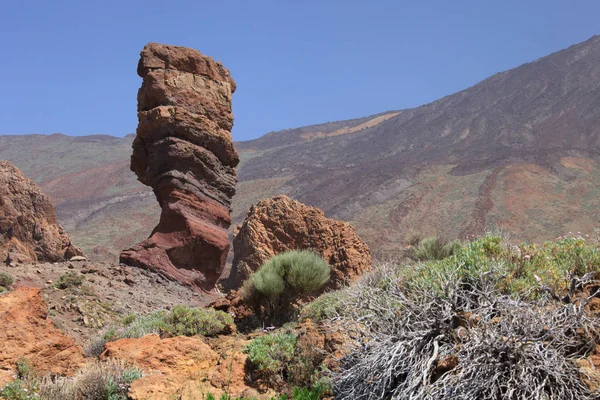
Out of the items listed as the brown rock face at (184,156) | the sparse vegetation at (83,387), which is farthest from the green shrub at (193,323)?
the brown rock face at (184,156)

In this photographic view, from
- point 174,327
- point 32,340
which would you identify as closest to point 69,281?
point 174,327

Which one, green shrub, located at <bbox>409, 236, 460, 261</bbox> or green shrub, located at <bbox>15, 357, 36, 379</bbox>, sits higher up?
green shrub, located at <bbox>15, 357, 36, 379</bbox>

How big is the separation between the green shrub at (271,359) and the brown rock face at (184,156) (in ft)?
23.0

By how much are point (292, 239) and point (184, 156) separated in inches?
148

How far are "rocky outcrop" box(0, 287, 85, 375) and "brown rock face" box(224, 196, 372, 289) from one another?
831 centimetres

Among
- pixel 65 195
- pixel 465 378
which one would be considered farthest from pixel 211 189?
pixel 65 195

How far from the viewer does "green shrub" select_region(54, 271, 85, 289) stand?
33.3ft

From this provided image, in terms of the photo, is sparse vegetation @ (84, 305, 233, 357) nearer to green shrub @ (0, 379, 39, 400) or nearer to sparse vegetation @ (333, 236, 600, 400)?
green shrub @ (0, 379, 39, 400)

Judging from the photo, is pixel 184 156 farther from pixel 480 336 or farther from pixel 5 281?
pixel 480 336

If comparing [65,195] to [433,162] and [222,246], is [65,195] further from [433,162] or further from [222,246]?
[222,246]

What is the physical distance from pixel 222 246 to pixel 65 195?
70696mm

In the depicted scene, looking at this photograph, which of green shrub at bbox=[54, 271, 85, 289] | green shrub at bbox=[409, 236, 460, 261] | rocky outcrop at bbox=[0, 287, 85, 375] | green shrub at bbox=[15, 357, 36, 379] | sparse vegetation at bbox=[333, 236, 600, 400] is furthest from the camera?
green shrub at bbox=[409, 236, 460, 261]

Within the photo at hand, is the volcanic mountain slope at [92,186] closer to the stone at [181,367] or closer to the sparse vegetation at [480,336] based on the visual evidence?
the stone at [181,367]

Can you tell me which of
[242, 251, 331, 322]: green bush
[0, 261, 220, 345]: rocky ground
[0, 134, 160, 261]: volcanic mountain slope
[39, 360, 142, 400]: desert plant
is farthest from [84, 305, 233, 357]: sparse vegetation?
[0, 134, 160, 261]: volcanic mountain slope
